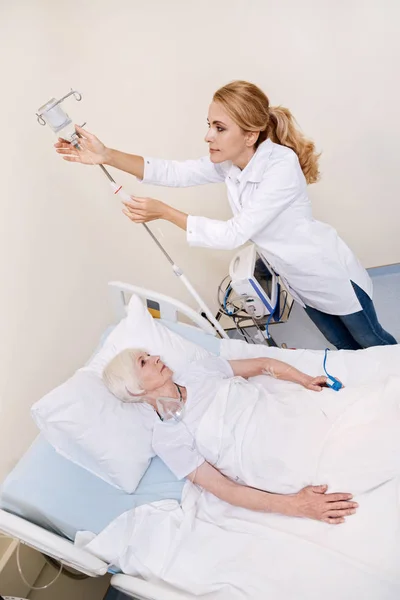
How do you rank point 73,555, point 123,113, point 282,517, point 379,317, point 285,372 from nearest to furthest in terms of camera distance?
point 73,555
point 282,517
point 285,372
point 123,113
point 379,317

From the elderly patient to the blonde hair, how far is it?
74 centimetres

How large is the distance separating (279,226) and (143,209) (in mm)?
468

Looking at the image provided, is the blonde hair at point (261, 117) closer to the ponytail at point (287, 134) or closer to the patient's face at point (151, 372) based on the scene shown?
the ponytail at point (287, 134)

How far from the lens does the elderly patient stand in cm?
146

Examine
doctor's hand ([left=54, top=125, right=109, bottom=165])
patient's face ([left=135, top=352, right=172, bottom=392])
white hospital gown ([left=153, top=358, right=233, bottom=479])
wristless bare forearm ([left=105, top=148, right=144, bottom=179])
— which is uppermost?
doctor's hand ([left=54, top=125, right=109, bottom=165])

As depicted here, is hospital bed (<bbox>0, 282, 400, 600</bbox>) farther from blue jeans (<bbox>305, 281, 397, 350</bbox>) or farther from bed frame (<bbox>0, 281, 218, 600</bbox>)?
blue jeans (<bbox>305, 281, 397, 350</bbox>)

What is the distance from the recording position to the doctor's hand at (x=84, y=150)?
1641mm

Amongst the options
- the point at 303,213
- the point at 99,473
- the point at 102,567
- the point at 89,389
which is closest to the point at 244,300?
the point at 303,213

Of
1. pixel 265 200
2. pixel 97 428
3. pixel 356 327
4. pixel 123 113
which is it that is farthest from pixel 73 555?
pixel 123 113

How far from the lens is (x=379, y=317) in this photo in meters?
2.69

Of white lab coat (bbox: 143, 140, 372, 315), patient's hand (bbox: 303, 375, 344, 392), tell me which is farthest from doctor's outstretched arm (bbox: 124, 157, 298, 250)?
patient's hand (bbox: 303, 375, 344, 392)

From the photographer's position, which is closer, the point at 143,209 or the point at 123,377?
the point at 143,209

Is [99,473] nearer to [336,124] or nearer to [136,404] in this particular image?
[136,404]

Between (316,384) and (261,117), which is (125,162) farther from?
(316,384)
